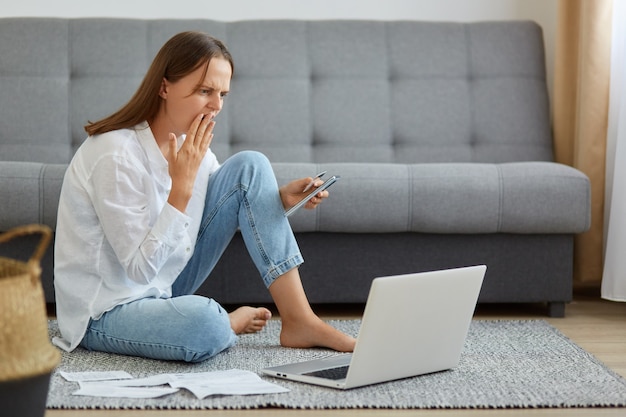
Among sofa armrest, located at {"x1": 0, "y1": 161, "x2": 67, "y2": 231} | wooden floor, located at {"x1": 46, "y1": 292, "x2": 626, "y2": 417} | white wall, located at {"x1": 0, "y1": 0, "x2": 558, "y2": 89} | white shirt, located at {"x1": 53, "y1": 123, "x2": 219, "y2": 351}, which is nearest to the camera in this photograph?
wooden floor, located at {"x1": 46, "y1": 292, "x2": 626, "y2": 417}

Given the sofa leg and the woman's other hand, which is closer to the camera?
the woman's other hand

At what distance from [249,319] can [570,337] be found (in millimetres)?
837

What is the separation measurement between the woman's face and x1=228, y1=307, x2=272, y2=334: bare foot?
48 centimetres

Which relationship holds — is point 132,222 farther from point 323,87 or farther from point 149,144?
point 323,87

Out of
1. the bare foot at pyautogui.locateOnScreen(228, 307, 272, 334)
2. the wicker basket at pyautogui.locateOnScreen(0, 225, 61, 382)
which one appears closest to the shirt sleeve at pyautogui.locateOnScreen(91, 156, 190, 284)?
the bare foot at pyautogui.locateOnScreen(228, 307, 272, 334)

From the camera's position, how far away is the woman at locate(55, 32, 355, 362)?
1916 millimetres

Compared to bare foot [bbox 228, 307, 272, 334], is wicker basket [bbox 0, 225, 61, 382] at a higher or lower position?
higher

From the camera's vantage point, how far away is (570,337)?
7.93ft

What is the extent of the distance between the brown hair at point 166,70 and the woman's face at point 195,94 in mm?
13

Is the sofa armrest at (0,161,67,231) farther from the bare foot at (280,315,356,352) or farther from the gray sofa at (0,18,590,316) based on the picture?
the bare foot at (280,315,356,352)

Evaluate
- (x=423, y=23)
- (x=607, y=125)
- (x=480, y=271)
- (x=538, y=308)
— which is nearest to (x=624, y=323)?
(x=538, y=308)

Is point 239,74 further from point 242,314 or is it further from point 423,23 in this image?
point 242,314

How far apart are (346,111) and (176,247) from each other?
144 centimetres

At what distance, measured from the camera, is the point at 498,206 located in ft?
8.62
